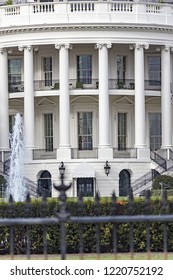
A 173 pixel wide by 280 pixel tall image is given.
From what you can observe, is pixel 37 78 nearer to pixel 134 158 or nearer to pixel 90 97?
pixel 90 97

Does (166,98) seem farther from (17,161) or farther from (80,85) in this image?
(17,161)

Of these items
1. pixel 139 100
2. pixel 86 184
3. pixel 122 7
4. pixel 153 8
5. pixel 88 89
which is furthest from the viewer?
pixel 153 8

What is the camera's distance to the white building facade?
59719 mm

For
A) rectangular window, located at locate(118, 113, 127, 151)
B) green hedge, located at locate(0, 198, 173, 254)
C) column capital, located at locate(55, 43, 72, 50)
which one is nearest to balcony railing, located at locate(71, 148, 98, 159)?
rectangular window, located at locate(118, 113, 127, 151)

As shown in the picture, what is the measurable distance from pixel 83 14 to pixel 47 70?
180 inches

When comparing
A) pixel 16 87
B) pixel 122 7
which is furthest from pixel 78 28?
pixel 16 87

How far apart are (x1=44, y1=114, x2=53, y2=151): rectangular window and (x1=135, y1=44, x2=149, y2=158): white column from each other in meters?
5.20

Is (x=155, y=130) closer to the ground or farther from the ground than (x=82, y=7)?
closer to the ground

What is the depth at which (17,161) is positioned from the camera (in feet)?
197

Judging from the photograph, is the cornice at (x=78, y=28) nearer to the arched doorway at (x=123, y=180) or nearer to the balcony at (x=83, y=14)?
the balcony at (x=83, y=14)

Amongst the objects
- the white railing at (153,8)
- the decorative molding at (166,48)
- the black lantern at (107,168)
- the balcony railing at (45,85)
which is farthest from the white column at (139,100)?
the balcony railing at (45,85)

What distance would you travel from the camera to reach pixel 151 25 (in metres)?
60.6

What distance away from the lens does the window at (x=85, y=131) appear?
62250 millimetres
